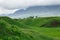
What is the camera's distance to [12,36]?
34.1 meters

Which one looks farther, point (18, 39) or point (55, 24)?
point (55, 24)

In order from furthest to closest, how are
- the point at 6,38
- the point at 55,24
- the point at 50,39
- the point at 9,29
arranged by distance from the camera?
the point at 55,24 → the point at 50,39 → the point at 9,29 → the point at 6,38

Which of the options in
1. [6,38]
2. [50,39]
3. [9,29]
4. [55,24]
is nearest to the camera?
[6,38]

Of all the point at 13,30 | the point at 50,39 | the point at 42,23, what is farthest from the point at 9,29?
the point at 42,23

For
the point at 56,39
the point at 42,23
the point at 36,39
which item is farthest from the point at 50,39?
the point at 42,23

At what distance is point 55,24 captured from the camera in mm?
74500

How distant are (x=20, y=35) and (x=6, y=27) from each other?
7.97 ft

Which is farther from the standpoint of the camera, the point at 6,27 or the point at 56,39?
the point at 56,39

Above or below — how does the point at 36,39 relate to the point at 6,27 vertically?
below

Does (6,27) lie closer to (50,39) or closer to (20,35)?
(20,35)

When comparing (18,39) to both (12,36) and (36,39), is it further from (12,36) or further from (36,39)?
(36,39)

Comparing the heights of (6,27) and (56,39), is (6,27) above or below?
above

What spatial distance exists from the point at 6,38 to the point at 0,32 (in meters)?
2.26

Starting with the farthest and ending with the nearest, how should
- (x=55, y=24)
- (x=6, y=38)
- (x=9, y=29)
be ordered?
(x=55, y=24)
(x=9, y=29)
(x=6, y=38)
